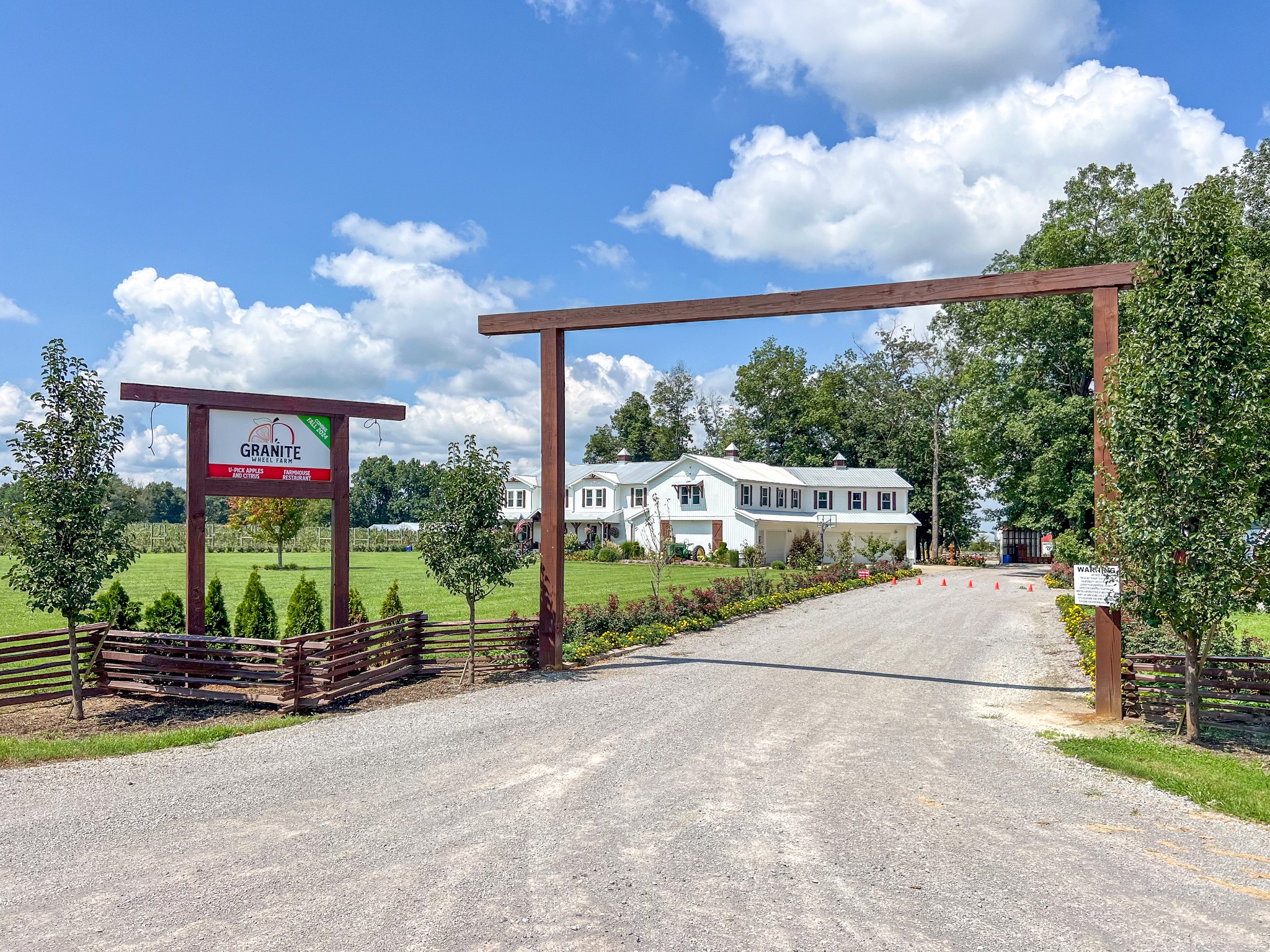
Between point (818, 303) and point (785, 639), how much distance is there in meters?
8.74

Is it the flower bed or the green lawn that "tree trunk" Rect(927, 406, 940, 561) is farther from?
the green lawn

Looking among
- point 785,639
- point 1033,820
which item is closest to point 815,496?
point 785,639

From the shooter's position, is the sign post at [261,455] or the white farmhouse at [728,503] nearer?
the sign post at [261,455]

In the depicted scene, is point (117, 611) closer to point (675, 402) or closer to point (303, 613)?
point (303, 613)

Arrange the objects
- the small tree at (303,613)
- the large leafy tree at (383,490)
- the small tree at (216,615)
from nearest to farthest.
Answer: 1. the small tree at (216,615)
2. the small tree at (303,613)
3. the large leafy tree at (383,490)

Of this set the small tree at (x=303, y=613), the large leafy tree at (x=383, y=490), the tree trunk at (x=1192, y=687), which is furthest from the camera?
the large leafy tree at (x=383, y=490)

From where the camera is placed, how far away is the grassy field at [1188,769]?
7.28 metres

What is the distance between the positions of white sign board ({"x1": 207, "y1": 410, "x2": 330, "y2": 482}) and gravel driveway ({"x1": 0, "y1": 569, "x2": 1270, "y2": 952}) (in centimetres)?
447

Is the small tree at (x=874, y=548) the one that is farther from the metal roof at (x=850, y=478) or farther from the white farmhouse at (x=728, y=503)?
the metal roof at (x=850, y=478)

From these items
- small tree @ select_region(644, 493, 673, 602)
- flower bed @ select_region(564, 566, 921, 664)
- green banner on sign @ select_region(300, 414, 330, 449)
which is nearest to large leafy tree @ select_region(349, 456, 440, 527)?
small tree @ select_region(644, 493, 673, 602)

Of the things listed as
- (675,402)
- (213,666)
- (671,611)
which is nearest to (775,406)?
(675,402)

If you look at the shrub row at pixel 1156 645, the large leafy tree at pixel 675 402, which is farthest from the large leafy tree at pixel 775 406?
the shrub row at pixel 1156 645

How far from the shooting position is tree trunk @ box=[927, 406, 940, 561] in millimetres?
54722

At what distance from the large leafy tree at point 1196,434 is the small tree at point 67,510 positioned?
12625mm
